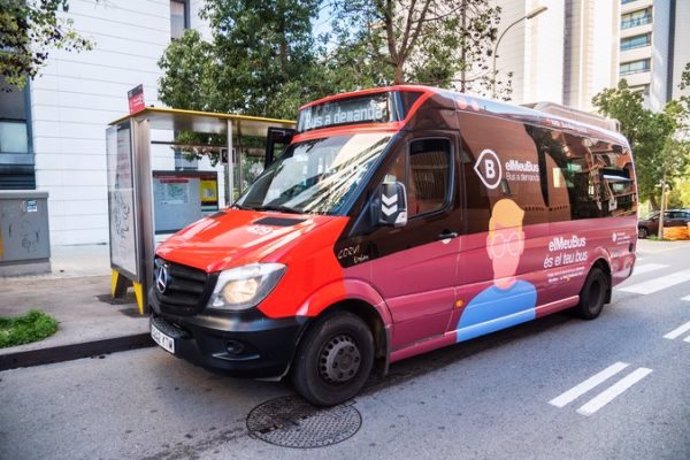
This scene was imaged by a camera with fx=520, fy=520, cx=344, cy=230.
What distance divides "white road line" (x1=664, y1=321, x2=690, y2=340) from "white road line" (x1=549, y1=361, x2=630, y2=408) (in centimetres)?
163

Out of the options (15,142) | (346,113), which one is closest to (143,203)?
(346,113)

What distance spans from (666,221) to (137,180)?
92.1 feet

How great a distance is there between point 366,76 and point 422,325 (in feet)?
24.5

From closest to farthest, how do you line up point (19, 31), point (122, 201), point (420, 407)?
point (420, 407)
point (19, 31)
point (122, 201)

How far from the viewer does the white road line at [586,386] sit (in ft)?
14.4

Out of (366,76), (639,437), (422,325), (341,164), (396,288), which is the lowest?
(639,437)

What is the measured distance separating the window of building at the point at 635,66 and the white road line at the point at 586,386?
228 feet

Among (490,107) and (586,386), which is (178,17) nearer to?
(490,107)

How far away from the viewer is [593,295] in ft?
24.3

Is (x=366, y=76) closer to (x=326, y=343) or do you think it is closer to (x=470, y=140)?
(x=470, y=140)

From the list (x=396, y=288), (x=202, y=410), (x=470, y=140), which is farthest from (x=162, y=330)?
(x=470, y=140)

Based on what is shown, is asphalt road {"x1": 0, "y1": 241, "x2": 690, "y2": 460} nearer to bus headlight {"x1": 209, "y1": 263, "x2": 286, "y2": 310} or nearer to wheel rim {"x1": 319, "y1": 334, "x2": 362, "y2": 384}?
wheel rim {"x1": 319, "y1": 334, "x2": 362, "y2": 384}

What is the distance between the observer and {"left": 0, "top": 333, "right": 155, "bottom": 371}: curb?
509 centimetres

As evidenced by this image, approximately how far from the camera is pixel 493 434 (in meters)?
3.78
